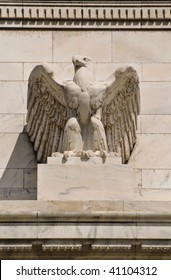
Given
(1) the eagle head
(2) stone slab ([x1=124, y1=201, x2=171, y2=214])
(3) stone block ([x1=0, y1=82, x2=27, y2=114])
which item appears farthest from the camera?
(3) stone block ([x1=0, y1=82, x2=27, y2=114])

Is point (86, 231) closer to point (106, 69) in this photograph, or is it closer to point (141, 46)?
point (106, 69)

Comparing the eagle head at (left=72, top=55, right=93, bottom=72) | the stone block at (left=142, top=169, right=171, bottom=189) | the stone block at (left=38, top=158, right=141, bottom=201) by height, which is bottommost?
the stone block at (left=142, top=169, right=171, bottom=189)

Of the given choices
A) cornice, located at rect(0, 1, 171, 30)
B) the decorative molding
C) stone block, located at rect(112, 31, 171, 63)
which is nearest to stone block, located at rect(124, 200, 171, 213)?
the decorative molding

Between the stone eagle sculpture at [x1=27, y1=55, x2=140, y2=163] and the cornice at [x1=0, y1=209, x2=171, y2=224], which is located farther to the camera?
the stone eagle sculpture at [x1=27, y1=55, x2=140, y2=163]

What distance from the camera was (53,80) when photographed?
2517 centimetres

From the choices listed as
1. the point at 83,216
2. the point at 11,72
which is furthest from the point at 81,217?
the point at 11,72

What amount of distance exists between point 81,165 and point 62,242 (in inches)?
60.8

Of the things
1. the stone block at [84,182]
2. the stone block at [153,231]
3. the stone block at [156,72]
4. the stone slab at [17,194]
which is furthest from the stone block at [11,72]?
the stone block at [153,231]

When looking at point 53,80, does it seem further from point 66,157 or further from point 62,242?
point 62,242

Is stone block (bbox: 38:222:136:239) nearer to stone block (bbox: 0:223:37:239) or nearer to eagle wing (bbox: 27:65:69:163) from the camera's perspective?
stone block (bbox: 0:223:37:239)

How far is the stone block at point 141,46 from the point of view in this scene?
2655 centimetres

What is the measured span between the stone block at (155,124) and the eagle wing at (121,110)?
0.40m

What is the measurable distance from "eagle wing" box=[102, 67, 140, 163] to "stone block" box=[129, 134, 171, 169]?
0.24 metres

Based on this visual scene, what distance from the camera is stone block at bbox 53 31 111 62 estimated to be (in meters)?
26.5
